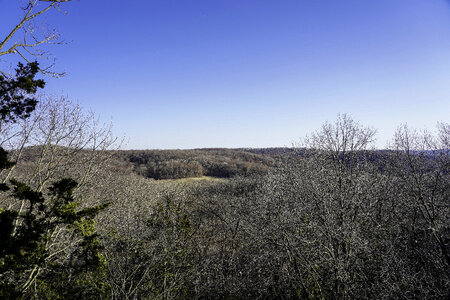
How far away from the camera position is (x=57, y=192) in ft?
18.1

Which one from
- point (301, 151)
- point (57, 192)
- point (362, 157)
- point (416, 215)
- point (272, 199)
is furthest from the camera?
point (416, 215)

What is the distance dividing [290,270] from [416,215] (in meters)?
12.2

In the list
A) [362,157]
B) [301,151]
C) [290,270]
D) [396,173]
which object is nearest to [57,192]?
[290,270]

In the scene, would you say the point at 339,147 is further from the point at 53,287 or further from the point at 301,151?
the point at 53,287

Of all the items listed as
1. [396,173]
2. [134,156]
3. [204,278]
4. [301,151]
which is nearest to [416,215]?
[396,173]

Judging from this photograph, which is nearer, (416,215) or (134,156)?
(416,215)

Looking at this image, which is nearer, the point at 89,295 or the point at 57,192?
the point at 57,192

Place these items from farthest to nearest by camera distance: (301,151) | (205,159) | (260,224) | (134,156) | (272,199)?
(205,159)
(134,156)
(301,151)
(260,224)
(272,199)

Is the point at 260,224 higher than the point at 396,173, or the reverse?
the point at 396,173

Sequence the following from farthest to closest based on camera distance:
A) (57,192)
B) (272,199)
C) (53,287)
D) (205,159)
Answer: (205,159)
(272,199)
(53,287)
(57,192)

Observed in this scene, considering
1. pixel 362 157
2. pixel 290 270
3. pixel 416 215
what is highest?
pixel 362 157

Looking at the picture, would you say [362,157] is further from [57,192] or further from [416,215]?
[57,192]

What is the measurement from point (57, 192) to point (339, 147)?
44.4 feet

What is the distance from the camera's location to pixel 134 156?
7644 centimetres
